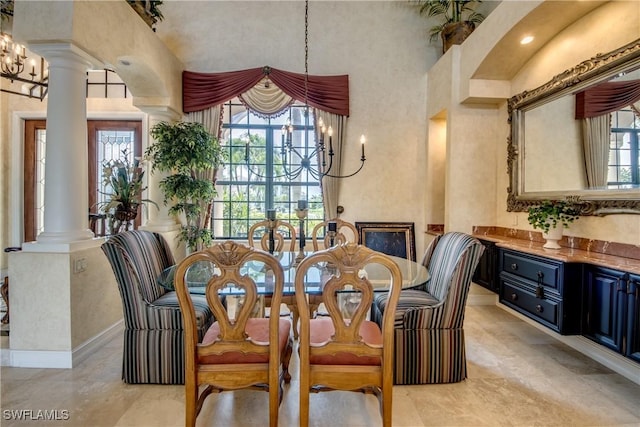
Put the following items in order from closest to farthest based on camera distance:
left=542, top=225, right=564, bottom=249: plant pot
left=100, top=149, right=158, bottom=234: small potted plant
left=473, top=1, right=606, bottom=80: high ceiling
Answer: left=473, top=1, right=606, bottom=80: high ceiling
left=542, top=225, right=564, bottom=249: plant pot
left=100, top=149, right=158, bottom=234: small potted plant

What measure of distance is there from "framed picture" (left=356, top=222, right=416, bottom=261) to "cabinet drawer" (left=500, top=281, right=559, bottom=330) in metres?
1.67

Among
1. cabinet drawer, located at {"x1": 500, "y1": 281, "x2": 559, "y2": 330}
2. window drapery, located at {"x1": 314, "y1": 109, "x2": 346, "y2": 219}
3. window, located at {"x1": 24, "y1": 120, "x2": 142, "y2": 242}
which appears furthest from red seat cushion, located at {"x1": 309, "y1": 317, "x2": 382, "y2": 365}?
window, located at {"x1": 24, "y1": 120, "x2": 142, "y2": 242}

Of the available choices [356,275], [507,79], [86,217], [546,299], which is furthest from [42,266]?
[507,79]

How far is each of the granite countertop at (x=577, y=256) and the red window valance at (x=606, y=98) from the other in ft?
3.89

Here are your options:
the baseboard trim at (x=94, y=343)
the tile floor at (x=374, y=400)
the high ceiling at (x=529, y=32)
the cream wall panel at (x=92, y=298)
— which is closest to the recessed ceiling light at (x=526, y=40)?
the high ceiling at (x=529, y=32)

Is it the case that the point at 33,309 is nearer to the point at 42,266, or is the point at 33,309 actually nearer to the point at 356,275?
the point at 42,266

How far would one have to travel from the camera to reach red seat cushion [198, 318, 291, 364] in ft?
5.54

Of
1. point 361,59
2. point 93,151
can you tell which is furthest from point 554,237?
point 93,151

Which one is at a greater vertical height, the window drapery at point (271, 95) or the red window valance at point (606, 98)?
the window drapery at point (271, 95)

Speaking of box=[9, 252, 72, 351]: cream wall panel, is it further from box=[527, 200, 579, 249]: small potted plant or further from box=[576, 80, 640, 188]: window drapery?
box=[576, 80, 640, 188]: window drapery

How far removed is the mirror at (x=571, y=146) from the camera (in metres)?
2.49

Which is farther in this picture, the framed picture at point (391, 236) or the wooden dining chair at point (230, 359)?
the framed picture at point (391, 236)

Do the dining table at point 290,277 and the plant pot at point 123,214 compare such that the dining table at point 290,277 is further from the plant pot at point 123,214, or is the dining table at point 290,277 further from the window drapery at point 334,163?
the window drapery at point 334,163

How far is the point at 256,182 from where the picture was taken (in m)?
4.98
